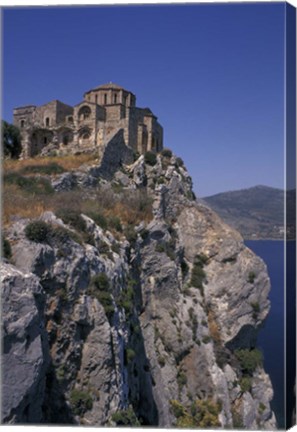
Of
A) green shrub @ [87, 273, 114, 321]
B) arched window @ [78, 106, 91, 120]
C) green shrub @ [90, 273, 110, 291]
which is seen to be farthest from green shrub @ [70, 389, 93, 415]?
arched window @ [78, 106, 91, 120]

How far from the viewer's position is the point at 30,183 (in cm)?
994

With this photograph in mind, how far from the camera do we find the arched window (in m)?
15.3

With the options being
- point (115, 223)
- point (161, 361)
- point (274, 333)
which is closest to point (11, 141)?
point (115, 223)

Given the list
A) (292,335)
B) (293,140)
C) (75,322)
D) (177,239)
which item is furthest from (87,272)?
(177,239)

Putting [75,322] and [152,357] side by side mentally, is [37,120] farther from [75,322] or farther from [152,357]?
[75,322]

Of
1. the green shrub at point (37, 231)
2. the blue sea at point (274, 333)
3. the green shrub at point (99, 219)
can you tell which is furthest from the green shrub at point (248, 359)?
the green shrub at point (37, 231)

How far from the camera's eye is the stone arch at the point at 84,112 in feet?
50.1

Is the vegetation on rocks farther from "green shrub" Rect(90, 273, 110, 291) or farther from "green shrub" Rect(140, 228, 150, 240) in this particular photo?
"green shrub" Rect(140, 228, 150, 240)

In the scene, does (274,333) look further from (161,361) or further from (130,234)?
(130,234)

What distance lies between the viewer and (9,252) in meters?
4.98

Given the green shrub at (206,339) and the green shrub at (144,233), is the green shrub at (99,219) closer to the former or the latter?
the green shrub at (144,233)

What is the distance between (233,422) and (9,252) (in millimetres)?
7221

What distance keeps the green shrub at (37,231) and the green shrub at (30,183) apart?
3.68 m

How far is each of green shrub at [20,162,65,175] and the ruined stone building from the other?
252cm
